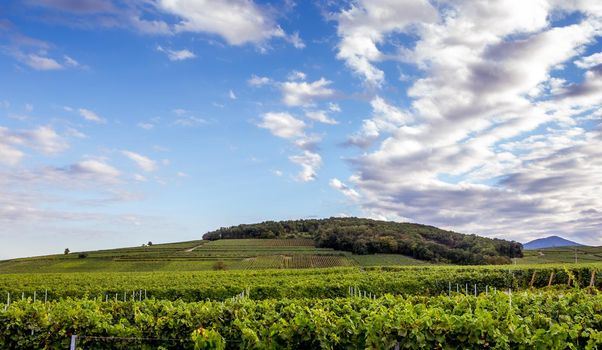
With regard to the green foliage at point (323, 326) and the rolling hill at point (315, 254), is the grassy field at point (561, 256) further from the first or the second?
the green foliage at point (323, 326)

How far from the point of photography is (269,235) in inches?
4589

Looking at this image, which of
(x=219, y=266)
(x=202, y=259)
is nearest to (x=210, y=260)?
(x=202, y=259)

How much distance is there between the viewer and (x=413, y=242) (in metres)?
88.6

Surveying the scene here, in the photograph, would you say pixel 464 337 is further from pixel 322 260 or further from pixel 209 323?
pixel 322 260

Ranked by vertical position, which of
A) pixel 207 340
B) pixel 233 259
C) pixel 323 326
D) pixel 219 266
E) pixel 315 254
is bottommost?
pixel 219 266

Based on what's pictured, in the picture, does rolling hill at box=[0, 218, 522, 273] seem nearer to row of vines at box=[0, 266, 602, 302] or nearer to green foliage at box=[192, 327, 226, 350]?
row of vines at box=[0, 266, 602, 302]

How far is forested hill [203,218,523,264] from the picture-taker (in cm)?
8294

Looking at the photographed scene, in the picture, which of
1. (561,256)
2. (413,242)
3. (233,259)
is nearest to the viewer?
(233,259)

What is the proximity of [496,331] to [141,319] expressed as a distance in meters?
7.32

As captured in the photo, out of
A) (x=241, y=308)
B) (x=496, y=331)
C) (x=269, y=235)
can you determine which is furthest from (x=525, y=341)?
(x=269, y=235)

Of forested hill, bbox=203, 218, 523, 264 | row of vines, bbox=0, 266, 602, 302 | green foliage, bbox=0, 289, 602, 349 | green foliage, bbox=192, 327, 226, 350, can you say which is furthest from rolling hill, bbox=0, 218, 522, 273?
green foliage, bbox=192, 327, 226, 350

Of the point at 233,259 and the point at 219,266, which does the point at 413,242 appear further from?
the point at 219,266

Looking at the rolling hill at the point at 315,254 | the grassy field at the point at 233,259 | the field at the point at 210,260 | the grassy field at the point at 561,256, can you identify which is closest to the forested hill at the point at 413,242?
the rolling hill at the point at 315,254

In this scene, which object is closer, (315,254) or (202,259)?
(202,259)
